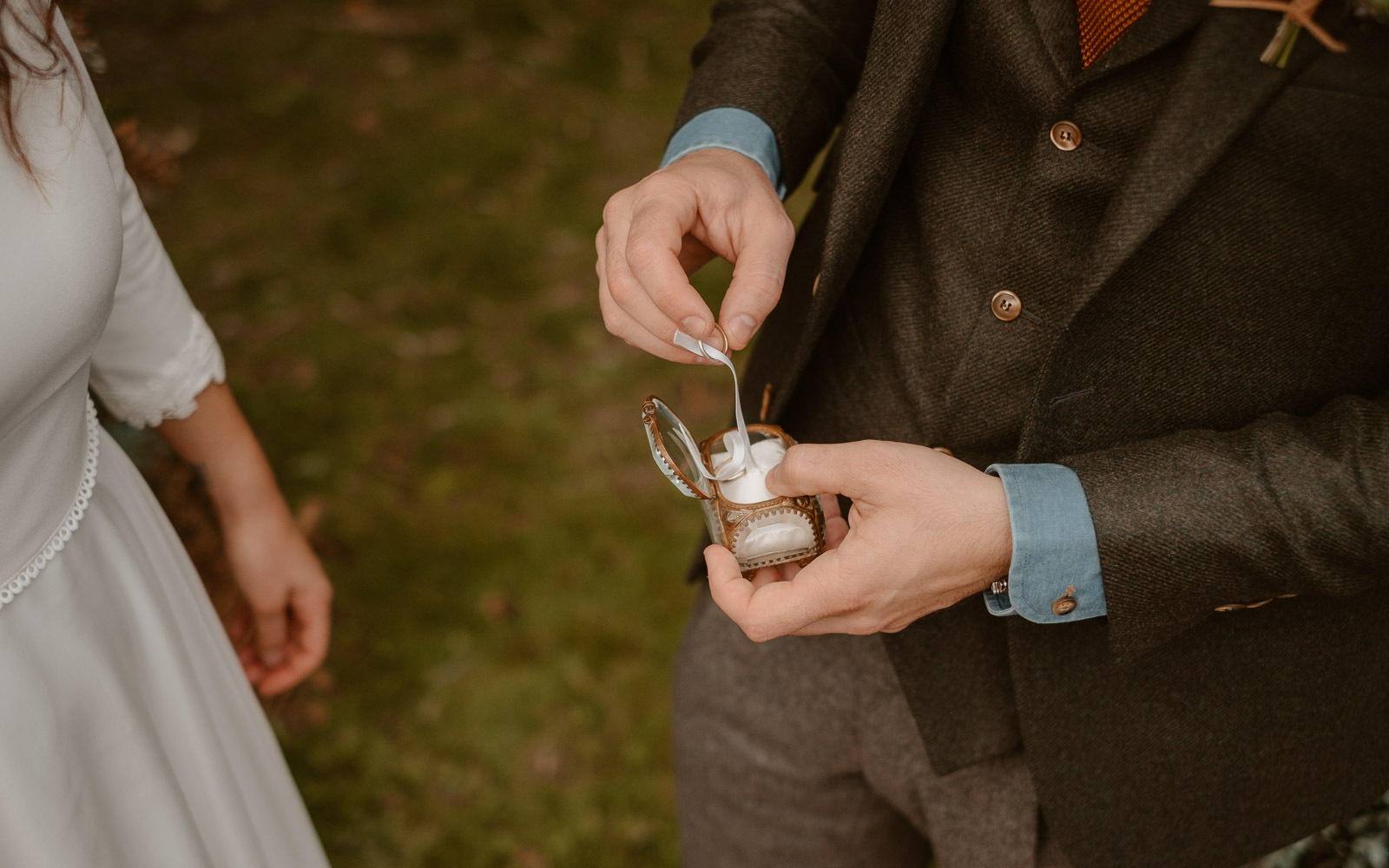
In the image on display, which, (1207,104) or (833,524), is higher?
(1207,104)

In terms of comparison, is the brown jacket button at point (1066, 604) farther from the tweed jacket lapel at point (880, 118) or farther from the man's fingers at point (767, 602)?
the tweed jacket lapel at point (880, 118)

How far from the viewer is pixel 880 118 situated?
4.35 feet

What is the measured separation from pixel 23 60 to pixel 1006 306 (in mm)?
1324

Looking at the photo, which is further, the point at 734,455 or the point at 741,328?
the point at 734,455

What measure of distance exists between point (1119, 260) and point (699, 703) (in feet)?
3.90

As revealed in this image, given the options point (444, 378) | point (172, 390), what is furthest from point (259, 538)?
point (444, 378)

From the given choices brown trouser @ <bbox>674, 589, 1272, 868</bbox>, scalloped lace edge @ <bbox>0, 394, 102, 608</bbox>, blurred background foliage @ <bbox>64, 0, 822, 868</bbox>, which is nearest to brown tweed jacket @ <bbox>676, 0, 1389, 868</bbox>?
brown trouser @ <bbox>674, 589, 1272, 868</bbox>

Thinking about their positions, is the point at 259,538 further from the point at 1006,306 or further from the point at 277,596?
the point at 1006,306

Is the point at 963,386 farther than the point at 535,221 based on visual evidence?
No

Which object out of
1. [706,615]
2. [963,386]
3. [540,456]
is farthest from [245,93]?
[963,386]

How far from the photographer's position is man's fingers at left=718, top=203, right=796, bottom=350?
1.27 meters

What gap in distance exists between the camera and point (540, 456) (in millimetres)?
3775

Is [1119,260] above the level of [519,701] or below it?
above

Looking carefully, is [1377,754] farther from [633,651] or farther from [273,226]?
[273,226]
